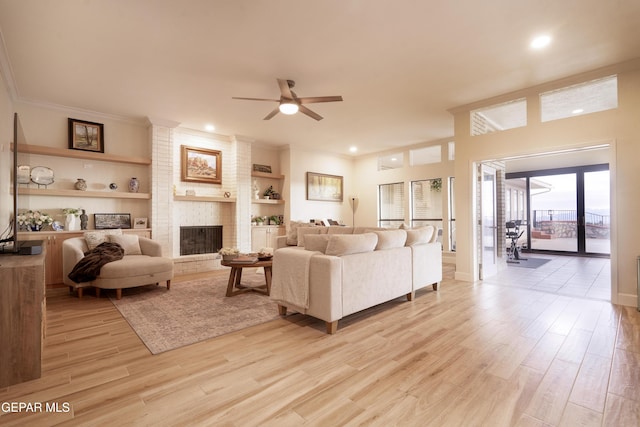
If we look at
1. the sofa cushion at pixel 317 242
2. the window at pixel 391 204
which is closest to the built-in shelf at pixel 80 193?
the sofa cushion at pixel 317 242

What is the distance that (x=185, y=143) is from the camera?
626cm

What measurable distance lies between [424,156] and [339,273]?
6172 mm

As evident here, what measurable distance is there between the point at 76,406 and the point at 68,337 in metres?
1.35

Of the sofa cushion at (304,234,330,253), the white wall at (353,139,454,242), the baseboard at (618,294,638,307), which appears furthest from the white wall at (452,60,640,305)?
the sofa cushion at (304,234,330,253)

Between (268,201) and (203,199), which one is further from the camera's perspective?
(268,201)

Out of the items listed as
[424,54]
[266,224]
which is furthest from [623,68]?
[266,224]

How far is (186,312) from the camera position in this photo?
344 centimetres

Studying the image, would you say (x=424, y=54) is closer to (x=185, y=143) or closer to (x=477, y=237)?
(x=477, y=237)

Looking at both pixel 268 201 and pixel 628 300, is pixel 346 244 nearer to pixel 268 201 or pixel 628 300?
pixel 628 300

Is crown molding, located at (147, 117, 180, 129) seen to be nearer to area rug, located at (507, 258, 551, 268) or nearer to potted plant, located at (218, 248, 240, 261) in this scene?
potted plant, located at (218, 248, 240, 261)

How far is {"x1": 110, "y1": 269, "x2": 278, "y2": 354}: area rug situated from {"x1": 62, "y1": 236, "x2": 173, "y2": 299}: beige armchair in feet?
0.71

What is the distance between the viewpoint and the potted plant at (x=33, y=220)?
4.35 m

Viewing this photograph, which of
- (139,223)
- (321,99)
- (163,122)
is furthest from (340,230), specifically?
(163,122)

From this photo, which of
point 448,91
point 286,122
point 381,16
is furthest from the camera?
point 286,122
